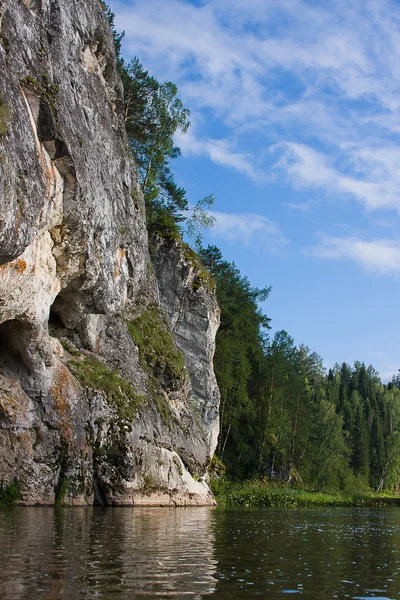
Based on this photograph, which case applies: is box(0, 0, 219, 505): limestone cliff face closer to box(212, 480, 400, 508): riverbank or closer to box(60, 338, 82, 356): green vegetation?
box(60, 338, 82, 356): green vegetation

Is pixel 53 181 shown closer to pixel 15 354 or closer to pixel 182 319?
pixel 15 354

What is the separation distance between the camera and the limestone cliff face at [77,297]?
56.7ft

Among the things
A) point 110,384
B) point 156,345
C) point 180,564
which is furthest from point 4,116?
point 156,345

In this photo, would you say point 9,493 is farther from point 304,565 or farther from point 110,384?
point 304,565

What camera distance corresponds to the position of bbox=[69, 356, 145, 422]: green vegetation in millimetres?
22391

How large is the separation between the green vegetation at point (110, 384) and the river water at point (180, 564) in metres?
10.4

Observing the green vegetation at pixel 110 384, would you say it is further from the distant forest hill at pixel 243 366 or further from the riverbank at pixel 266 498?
the distant forest hill at pixel 243 366

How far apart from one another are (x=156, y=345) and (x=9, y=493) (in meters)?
14.1

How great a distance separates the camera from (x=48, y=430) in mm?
19219

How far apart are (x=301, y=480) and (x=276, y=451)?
189 inches

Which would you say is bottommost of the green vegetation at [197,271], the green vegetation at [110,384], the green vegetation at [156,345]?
the green vegetation at [110,384]

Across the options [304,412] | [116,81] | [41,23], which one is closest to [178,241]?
[116,81]

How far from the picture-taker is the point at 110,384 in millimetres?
23391

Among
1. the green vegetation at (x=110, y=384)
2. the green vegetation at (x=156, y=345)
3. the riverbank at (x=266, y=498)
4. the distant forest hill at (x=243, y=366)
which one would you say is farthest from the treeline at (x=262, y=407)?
the green vegetation at (x=110, y=384)
